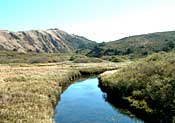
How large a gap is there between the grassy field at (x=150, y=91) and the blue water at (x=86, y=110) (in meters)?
1.83

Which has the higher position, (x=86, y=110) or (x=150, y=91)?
(x=150, y=91)

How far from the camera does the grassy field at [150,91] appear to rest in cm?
3150

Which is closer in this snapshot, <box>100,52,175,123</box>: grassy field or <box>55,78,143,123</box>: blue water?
<box>100,52,175,123</box>: grassy field

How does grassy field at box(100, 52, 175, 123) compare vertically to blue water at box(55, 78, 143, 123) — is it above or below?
above

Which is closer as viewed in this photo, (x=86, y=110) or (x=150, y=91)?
(x=150, y=91)

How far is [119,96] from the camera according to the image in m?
45.1

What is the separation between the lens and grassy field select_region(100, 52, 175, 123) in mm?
31505

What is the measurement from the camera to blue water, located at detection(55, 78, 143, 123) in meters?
35.2

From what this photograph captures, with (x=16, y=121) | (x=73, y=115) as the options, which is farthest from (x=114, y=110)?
(x=16, y=121)

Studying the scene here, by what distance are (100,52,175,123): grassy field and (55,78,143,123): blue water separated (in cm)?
183

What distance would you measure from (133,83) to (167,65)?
5179mm

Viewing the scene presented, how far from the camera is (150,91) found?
Result: 3738cm

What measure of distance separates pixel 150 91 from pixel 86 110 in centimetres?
882

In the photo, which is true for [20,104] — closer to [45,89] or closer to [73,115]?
[73,115]
